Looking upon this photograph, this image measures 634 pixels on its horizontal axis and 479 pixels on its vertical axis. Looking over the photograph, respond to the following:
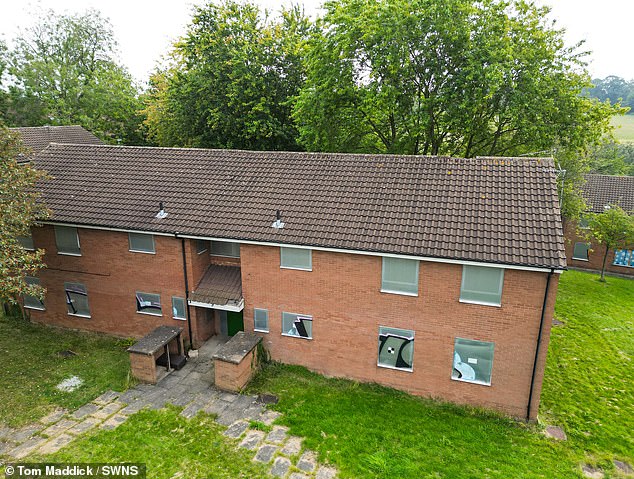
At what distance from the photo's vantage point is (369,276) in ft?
43.5

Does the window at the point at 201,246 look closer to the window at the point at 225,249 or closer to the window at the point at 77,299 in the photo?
the window at the point at 225,249

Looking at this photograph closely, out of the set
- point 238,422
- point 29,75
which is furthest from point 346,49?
point 29,75

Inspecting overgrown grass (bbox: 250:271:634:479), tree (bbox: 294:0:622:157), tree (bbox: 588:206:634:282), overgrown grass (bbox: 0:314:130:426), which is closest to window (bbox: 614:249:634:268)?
tree (bbox: 588:206:634:282)

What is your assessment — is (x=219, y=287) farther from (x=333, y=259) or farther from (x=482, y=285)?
(x=482, y=285)

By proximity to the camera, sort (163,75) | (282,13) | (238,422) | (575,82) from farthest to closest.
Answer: (163,75) → (282,13) → (575,82) → (238,422)

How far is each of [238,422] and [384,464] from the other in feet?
14.5

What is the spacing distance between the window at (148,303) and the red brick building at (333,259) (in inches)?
2.3

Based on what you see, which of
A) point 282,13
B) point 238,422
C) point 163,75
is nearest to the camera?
point 238,422

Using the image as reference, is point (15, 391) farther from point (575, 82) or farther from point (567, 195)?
point (567, 195)

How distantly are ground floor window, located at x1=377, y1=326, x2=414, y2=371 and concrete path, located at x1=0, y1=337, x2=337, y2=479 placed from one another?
3957 millimetres

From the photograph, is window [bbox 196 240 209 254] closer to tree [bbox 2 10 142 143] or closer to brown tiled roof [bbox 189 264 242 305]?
brown tiled roof [bbox 189 264 242 305]

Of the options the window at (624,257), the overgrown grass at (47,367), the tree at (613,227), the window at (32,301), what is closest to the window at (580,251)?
the window at (624,257)

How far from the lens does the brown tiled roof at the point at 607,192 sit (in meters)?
30.5

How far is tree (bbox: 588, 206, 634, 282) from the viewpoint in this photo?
2645 cm
